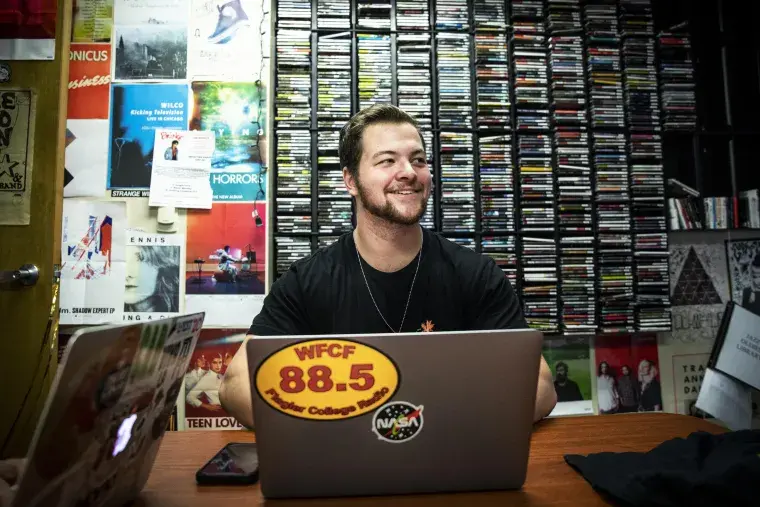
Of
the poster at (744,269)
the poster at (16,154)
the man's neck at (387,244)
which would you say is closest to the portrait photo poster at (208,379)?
the poster at (16,154)

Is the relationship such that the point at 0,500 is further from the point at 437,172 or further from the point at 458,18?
the point at 458,18

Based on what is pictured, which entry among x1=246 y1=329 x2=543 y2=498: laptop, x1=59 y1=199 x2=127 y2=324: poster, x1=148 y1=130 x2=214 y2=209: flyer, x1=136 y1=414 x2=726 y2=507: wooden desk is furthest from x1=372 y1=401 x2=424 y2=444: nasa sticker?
x1=59 y1=199 x2=127 y2=324: poster

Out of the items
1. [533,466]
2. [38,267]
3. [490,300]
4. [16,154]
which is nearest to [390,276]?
[490,300]

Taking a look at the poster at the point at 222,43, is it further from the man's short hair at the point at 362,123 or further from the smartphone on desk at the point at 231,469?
the smartphone on desk at the point at 231,469

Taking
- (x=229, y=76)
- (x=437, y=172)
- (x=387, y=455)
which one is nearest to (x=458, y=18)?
(x=437, y=172)

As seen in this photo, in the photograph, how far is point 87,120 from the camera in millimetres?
2686

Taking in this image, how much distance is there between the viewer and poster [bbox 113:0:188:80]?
2.72m

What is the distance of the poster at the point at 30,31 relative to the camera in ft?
6.19

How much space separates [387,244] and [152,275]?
65.8 inches

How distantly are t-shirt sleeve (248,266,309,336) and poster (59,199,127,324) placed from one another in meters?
1.54

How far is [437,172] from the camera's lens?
2.78m

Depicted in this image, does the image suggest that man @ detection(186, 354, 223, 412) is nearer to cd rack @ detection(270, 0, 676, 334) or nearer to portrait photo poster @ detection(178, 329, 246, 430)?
portrait photo poster @ detection(178, 329, 246, 430)

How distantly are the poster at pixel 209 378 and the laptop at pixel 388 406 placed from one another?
2096 millimetres

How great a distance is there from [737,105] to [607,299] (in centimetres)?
169
